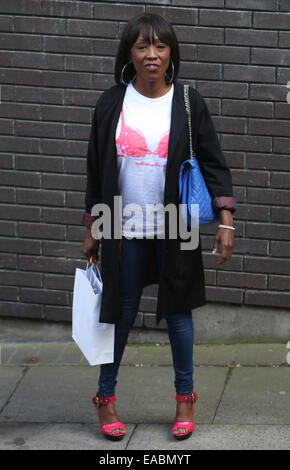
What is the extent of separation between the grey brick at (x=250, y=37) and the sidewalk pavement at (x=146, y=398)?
187 centimetres

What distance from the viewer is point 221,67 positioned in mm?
5117

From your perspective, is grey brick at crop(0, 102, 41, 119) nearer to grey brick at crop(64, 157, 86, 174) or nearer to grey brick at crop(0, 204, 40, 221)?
grey brick at crop(64, 157, 86, 174)

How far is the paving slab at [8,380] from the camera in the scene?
4824 millimetres

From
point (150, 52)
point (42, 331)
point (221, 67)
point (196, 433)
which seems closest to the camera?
point (150, 52)

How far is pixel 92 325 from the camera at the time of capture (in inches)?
160

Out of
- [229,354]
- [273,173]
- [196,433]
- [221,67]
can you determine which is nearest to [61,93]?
[221,67]

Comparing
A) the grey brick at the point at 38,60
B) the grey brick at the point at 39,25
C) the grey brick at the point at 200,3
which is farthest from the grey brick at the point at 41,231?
the grey brick at the point at 200,3

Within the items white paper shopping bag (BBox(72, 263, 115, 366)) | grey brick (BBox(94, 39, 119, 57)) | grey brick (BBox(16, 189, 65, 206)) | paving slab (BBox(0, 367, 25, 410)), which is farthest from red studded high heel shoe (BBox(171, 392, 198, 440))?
grey brick (BBox(94, 39, 119, 57))

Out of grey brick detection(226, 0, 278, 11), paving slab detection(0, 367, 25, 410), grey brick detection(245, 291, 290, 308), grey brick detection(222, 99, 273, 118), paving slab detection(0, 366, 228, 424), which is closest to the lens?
paving slab detection(0, 366, 228, 424)

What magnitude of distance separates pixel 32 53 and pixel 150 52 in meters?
1.59

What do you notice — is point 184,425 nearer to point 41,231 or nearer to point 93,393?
point 93,393

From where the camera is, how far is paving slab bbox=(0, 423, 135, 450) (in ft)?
13.6

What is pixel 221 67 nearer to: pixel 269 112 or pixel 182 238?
pixel 269 112

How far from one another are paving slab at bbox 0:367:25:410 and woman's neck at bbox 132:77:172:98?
75.6 inches
